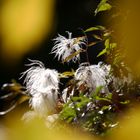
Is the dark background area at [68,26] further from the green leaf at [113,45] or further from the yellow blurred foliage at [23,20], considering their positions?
the yellow blurred foliage at [23,20]

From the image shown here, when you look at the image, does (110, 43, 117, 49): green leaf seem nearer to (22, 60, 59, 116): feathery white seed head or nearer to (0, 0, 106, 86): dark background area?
(22, 60, 59, 116): feathery white seed head

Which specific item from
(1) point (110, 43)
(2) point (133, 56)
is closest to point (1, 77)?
(1) point (110, 43)

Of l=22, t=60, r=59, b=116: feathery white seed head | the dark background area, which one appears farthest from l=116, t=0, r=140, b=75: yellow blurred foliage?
the dark background area

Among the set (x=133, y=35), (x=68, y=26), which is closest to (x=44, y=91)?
(x=133, y=35)

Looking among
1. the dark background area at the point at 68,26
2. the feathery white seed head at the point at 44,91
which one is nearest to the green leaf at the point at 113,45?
the feathery white seed head at the point at 44,91

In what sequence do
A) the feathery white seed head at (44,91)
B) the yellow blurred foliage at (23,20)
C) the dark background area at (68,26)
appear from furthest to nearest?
the dark background area at (68,26)
the feathery white seed head at (44,91)
the yellow blurred foliage at (23,20)

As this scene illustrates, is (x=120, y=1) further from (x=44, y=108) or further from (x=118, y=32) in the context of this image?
(x=44, y=108)

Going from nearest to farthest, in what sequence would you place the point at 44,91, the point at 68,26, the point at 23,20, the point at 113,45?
1. the point at 23,20
2. the point at 113,45
3. the point at 44,91
4. the point at 68,26

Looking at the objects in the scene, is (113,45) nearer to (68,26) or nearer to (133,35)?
(133,35)
